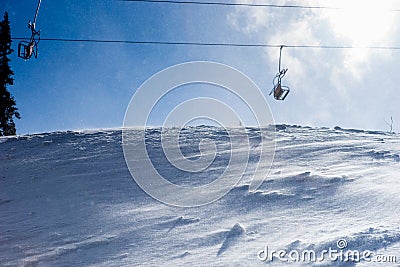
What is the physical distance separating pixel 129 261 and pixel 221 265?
129cm

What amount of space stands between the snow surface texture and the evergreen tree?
15.9 metres

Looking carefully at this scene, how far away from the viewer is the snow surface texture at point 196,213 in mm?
5203

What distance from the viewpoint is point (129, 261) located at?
507 centimetres

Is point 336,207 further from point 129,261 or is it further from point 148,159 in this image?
point 148,159

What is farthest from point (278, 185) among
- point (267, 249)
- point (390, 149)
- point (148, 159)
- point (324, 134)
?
point (324, 134)

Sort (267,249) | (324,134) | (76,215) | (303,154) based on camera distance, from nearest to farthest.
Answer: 1. (267,249)
2. (76,215)
3. (303,154)
4. (324,134)

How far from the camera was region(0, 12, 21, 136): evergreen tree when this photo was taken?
2575cm
